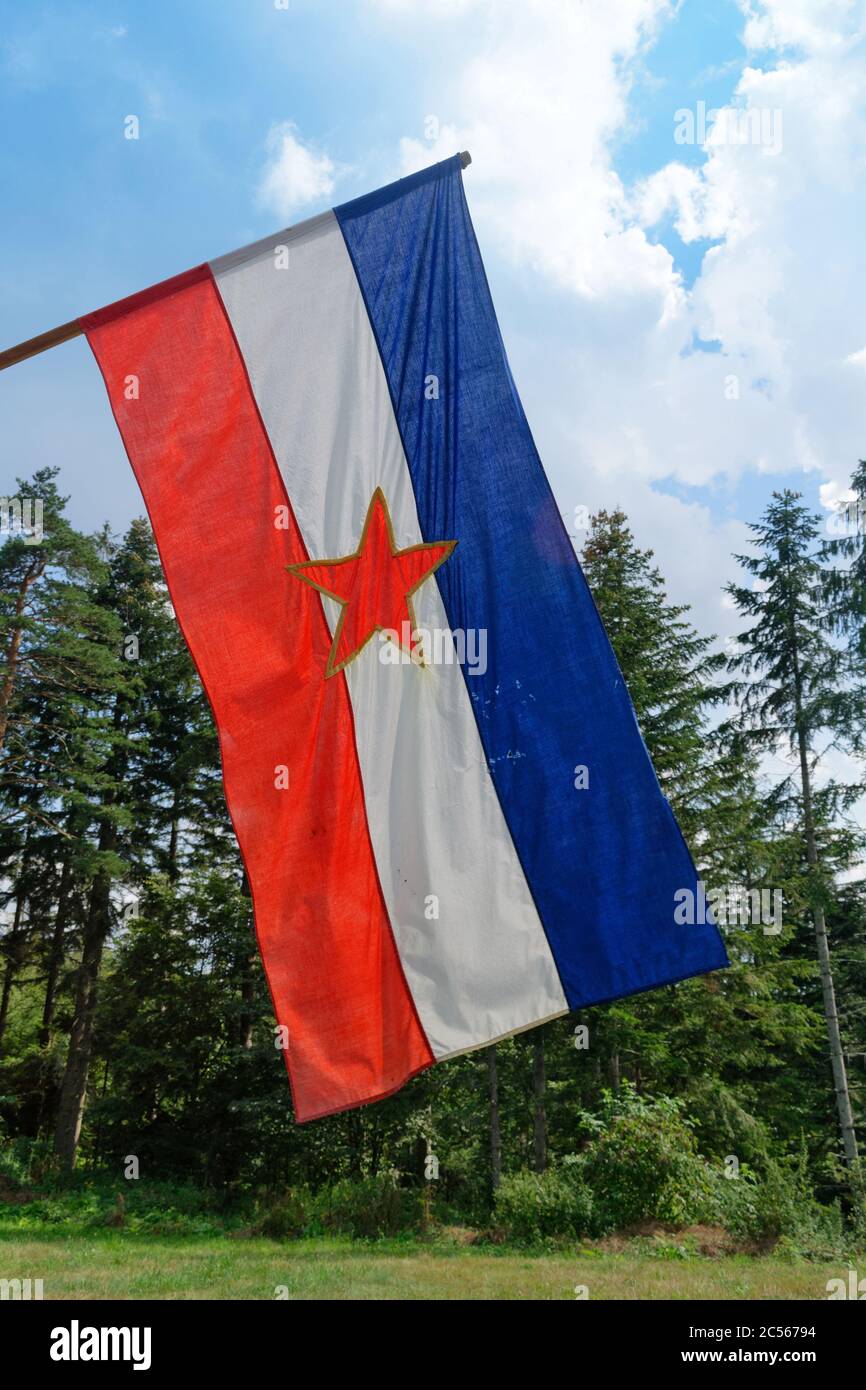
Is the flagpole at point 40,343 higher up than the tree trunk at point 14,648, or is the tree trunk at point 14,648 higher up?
the tree trunk at point 14,648

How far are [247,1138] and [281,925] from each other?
2164 cm

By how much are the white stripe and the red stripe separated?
0.32ft

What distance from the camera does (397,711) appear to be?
192 inches

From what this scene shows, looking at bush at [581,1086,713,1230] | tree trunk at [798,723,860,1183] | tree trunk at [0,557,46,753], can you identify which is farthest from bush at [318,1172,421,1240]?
tree trunk at [0,557,46,753]

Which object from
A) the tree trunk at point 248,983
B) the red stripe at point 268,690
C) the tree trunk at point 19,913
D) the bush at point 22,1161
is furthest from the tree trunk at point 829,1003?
the tree trunk at point 19,913

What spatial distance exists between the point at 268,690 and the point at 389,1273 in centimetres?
954

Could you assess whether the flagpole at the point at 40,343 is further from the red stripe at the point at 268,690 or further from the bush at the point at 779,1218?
the bush at the point at 779,1218

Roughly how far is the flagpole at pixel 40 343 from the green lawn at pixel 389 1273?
359 inches

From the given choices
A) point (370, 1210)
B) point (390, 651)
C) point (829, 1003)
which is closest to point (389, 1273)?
point (370, 1210)

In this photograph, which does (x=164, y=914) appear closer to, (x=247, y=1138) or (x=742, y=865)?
(x=247, y=1138)

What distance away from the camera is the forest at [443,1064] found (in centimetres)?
2045
